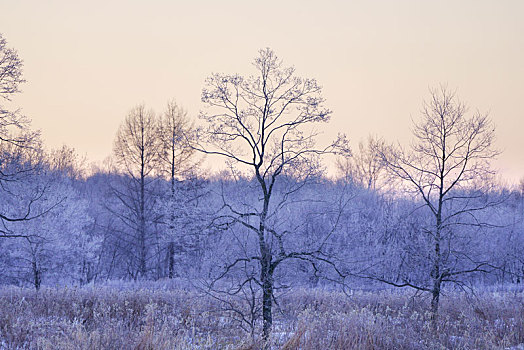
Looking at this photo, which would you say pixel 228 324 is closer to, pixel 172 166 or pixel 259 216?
pixel 259 216

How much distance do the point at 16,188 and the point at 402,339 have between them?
82.6 ft

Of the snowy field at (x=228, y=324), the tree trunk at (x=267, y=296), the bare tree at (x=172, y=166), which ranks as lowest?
the snowy field at (x=228, y=324)

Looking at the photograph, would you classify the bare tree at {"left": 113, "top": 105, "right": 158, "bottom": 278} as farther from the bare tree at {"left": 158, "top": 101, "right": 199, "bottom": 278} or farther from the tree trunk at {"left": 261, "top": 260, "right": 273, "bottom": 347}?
the tree trunk at {"left": 261, "top": 260, "right": 273, "bottom": 347}

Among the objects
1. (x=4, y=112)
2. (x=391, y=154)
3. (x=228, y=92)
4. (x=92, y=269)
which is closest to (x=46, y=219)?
(x=92, y=269)

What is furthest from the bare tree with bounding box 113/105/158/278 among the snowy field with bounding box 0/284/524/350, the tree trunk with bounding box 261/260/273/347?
the tree trunk with bounding box 261/260/273/347

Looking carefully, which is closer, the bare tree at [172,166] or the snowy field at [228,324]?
the snowy field at [228,324]

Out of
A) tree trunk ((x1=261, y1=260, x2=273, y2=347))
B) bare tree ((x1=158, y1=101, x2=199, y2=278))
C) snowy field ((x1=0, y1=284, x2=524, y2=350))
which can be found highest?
bare tree ((x1=158, y1=101, x2=199, y2=278))

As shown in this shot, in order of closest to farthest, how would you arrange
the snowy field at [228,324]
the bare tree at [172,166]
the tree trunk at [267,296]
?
1. the snowy field at [228,324]
2. the tree trunk at [267,296]
3. the bare tree at [172,166]

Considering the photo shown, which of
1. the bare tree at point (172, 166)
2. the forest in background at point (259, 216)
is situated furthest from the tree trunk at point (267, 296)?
the bare tree at point (172, 166)

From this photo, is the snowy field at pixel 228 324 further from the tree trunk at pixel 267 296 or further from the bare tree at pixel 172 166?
the bare tree at pixel 172 166

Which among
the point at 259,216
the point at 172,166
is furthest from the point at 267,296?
the point at 172,166

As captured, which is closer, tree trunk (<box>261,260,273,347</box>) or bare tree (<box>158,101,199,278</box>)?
tree trunk (<box>261,260,273,347</box>)

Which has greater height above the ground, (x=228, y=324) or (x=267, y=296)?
(x=267, y=296)

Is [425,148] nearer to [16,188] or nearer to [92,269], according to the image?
[16,188]
